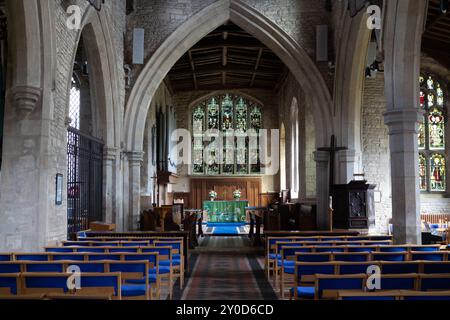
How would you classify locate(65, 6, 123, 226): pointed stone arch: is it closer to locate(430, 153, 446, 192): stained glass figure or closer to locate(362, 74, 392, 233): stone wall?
locate(362, 74, 392, 233): stone wall

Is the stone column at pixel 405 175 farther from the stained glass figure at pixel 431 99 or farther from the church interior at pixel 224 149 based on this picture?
the stained glass figure at pixel 431 99

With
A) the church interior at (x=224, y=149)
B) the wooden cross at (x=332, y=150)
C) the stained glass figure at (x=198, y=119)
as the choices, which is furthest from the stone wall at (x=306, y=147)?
the stained glass figure at (x=198, y=119)

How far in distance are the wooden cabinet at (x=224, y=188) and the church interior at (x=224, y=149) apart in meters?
0.06

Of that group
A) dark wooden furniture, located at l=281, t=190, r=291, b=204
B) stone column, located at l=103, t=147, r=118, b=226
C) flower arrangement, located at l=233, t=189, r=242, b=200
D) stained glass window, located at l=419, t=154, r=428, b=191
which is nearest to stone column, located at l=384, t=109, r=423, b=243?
stone column, located at l=103, t=147, r=118, b=226

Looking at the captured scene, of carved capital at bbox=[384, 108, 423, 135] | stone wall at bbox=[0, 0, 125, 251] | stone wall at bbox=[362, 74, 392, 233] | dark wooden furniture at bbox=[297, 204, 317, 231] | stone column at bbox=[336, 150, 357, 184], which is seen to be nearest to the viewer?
stone wall at bbox=[0, 0, 125, 251]

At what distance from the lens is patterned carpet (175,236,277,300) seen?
6270 mm

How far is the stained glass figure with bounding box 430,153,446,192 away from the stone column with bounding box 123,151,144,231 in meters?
8.75

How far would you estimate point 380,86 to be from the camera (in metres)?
15.3

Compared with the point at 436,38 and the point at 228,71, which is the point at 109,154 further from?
the point at 228,71

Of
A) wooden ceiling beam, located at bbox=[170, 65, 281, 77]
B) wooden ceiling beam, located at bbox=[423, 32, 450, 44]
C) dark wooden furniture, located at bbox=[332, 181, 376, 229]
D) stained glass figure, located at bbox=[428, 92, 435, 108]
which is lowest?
dark wooden furniture, located at bbox=[332, 181, 376, 229]

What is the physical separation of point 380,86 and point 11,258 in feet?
41.4

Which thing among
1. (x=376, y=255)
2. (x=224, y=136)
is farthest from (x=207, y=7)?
(x=224, y=136)

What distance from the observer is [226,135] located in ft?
77.6

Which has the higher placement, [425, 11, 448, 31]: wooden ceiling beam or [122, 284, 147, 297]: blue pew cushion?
[425, 11, 448, 31]: wooden ceiling beam
